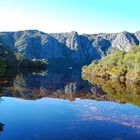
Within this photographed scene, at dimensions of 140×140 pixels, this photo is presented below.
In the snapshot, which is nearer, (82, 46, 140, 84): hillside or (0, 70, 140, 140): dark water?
(0, 70, 140, 140): dark water

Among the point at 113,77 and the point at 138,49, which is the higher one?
the point at 138,49

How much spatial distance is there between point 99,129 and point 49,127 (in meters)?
7.43

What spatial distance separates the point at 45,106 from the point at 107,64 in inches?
4991

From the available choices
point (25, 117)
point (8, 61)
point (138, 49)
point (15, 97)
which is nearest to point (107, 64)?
point (138, 49)

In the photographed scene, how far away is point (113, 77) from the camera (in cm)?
16400

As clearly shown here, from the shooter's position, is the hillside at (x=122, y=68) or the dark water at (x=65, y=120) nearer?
the dark water at (x=65, y=120)

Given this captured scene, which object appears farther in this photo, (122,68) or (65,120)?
(122,68)

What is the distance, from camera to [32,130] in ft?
145

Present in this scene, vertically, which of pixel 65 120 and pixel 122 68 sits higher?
pixel 122 68

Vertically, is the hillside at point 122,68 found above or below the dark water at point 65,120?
above

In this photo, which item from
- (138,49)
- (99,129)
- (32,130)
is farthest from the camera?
(138,49)

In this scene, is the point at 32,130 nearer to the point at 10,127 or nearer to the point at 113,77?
the point at 10,127

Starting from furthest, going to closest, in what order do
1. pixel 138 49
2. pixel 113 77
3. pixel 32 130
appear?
1. pixel 138 49
2. pixel 113 77
3. pixel 32 130

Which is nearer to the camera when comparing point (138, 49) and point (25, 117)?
point (25, 117)
